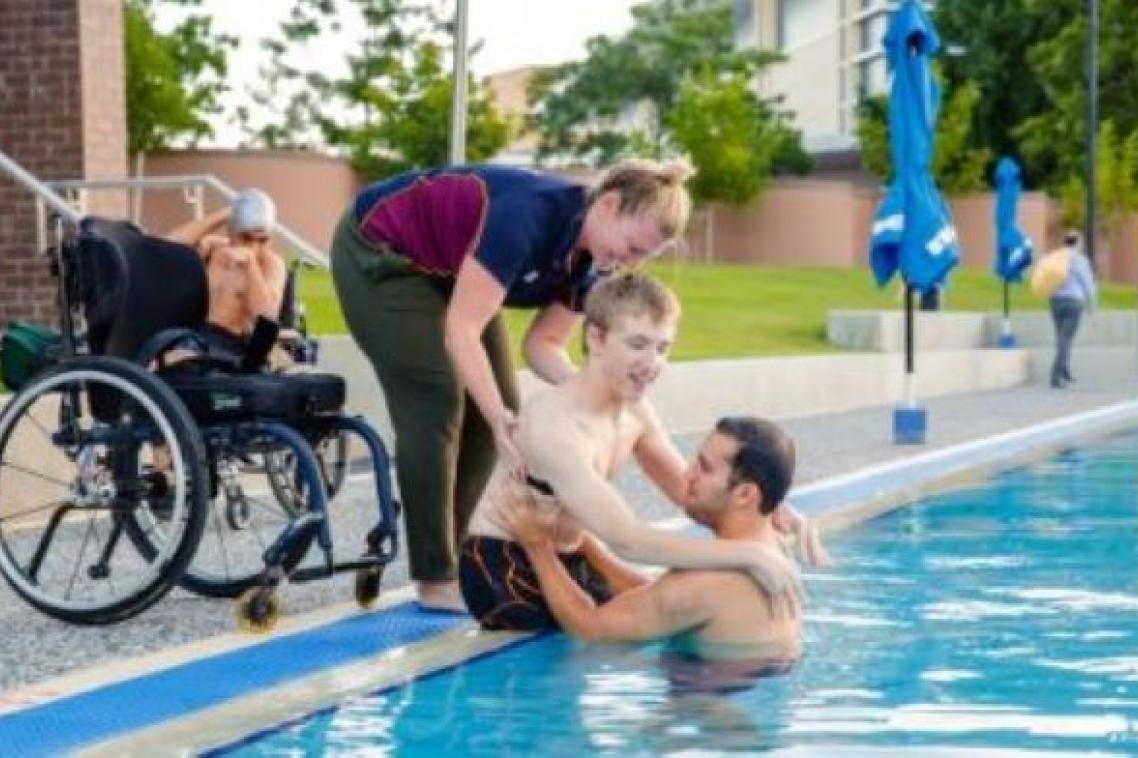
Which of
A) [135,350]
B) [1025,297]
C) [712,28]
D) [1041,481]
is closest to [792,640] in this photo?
[135,350]

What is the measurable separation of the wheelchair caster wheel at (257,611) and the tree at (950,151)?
44097mm

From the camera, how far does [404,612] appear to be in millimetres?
6641

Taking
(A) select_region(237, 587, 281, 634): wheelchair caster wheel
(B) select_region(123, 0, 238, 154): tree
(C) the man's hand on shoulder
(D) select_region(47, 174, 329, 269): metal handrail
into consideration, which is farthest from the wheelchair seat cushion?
(B) select_region(123, 0, 238, 154): tree

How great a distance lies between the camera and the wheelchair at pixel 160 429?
6.24m

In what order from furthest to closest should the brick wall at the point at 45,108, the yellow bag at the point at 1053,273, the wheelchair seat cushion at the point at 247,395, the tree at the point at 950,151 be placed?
the tree at the point at 950,151
the yellow bag at the point at 1053,273
the brick wall at the point at 45,108
the wheelchair seat cushion at the point at 247,395

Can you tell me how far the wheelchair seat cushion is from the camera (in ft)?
21.4

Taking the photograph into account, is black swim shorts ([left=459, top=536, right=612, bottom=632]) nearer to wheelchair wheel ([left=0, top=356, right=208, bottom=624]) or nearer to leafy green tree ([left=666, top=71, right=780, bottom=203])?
wheelchair wheel ([left=0, top=356, right=208, bottom=624])

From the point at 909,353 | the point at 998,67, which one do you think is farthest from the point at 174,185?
the point at 998,67

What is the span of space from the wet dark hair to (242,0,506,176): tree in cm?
3556

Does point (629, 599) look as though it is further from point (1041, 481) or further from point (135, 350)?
point (1041, 481)

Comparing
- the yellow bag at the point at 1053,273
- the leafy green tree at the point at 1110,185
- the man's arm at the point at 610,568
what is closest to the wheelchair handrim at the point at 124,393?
the man's arm at the point at 610,568

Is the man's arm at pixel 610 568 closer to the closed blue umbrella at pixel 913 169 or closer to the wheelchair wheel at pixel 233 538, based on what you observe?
the wheelchair wheel at pixel 233 538

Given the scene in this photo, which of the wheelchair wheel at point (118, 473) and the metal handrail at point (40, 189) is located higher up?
the metal handrail at point (40, 189)

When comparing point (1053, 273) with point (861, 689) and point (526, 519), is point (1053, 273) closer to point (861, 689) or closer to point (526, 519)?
point (526, 519)
